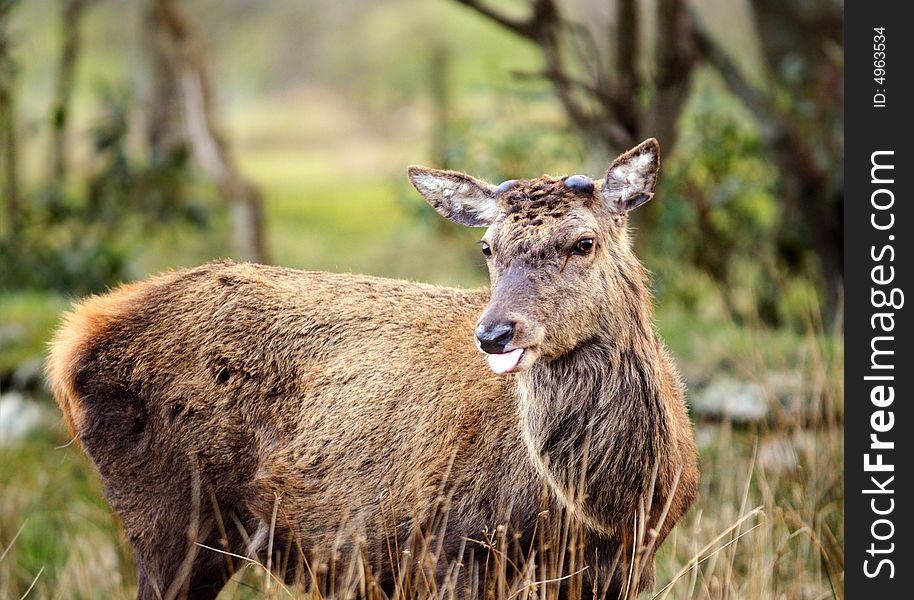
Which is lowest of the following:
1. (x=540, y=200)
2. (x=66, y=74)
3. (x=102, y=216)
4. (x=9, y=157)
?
(x=540, y=200)

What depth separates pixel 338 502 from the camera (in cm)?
470

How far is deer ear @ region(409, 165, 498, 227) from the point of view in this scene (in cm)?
444

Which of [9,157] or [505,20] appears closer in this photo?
[505,20]

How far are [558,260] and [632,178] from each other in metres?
0.47

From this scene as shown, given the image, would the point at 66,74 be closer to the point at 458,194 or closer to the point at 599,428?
the point at 458,194

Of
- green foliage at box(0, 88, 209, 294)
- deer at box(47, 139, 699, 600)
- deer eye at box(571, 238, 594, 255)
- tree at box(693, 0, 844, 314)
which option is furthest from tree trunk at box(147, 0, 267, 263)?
deer eye at box(571, 238, 594, 255)

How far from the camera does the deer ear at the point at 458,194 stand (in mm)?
4441

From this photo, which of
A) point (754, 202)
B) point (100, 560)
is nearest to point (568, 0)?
point (754, 202)

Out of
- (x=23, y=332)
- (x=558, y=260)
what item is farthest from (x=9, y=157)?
(x=558, y=260)

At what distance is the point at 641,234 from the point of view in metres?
7.41

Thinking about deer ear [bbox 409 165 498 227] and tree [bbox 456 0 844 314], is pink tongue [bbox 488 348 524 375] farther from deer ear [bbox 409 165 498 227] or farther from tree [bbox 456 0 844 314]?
tree [bbox 456 0 844 314]

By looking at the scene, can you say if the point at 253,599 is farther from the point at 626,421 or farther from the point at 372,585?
the point at 626,421

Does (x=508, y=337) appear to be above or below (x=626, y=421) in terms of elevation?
above

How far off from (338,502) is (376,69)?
80.2ft
